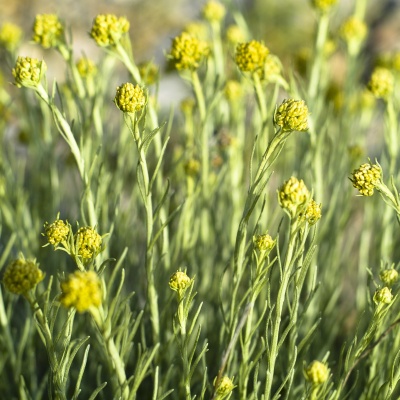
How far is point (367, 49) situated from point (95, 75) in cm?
271

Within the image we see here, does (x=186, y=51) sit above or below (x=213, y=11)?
below

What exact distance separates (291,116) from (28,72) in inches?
14.1

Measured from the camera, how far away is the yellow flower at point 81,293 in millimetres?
593

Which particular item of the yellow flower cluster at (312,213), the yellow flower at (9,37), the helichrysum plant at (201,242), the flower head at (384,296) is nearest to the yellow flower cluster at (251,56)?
the helichrysum plant at (201,242)

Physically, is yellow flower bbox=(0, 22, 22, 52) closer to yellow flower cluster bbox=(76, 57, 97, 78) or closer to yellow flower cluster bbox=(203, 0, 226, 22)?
yellow flower cluster bbox=(76, 57, 97, 78)

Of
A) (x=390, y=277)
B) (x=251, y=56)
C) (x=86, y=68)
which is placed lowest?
(x=390, y=277)

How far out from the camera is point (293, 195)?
671 millimetres

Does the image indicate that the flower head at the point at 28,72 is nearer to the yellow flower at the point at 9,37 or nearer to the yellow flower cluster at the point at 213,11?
the yellow flower at the point at 9,37

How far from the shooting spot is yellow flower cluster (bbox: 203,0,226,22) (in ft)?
4.26

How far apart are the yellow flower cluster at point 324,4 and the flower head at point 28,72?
592 millimetres

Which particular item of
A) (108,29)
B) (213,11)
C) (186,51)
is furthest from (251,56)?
(213,11)

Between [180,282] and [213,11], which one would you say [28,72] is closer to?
[180,282]

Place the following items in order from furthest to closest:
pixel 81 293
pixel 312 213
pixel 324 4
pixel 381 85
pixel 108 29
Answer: pixel 324 4 < pixel 381 85 < pixel 108 29 < pixel 312 213 < pixel 81 293

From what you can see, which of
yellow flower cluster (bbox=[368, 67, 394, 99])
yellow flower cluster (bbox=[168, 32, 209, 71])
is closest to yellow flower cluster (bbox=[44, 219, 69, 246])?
yellow flower cluster (bbox=[168, 32, 209, 71])
